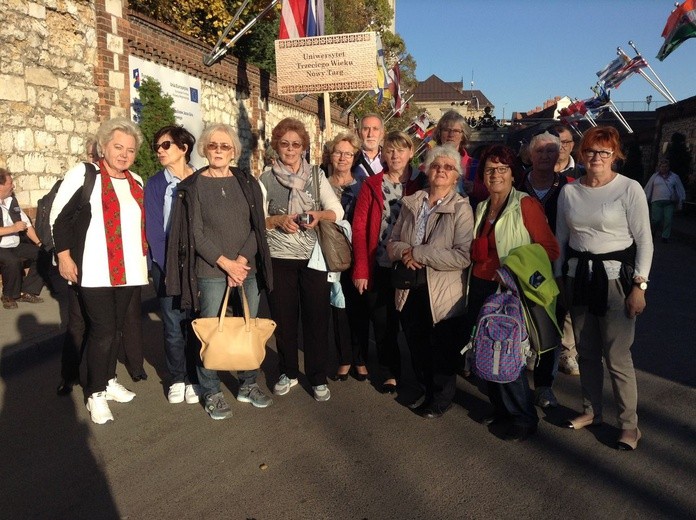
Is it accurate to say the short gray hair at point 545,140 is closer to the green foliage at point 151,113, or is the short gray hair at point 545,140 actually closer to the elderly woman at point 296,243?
the elderly woman at point 296,243

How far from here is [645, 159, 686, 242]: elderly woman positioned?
1356 cm

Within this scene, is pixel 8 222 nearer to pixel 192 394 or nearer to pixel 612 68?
pixel 192 394

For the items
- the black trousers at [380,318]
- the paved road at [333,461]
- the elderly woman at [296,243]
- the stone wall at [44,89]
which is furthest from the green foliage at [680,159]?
the elderly woman at [296,243]

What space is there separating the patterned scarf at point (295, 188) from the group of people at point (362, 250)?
1 centimetres

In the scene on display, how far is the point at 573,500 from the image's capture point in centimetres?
301

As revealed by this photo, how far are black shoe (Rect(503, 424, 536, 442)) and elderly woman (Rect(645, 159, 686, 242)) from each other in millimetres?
11987

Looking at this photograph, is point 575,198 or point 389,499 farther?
point 575,198

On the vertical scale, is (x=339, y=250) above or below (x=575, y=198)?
below

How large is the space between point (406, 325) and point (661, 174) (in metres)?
12.5

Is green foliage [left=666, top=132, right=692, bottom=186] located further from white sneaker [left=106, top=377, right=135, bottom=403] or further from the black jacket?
white sneaker [left=106, top=377, right=135, bottom=403]

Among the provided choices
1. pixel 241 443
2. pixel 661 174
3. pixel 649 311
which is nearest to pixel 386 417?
pixel 241 443

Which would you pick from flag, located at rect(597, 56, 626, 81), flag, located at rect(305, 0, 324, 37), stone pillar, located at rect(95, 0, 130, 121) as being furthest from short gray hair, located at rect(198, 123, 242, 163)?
flag, located at rect(597, 56, 626, 81)

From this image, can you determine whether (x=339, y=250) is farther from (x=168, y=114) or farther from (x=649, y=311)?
(x=168, y=114)

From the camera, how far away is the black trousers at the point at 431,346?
3.96 m
